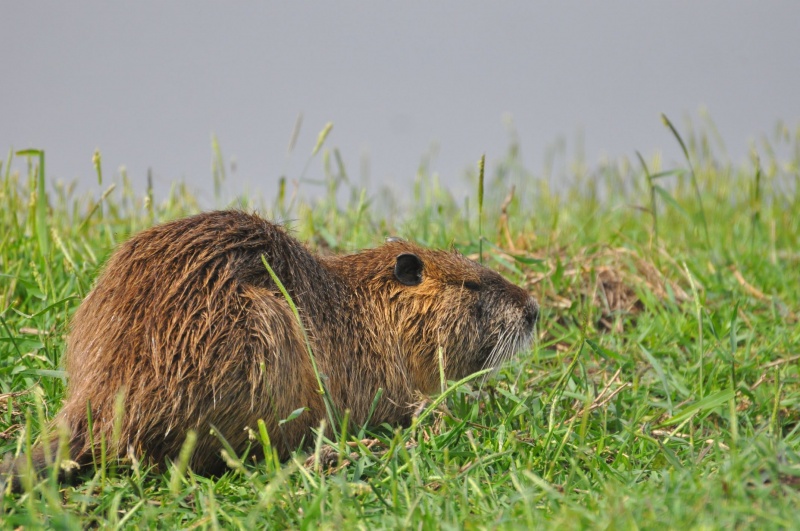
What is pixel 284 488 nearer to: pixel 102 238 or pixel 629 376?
pixel 629 376

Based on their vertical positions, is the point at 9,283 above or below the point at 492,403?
above

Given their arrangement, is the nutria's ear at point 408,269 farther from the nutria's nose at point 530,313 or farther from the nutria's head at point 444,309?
the nutria's nose at point 530,313

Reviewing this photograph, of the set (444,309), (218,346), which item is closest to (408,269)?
(444,309)

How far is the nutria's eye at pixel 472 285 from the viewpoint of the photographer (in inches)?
142

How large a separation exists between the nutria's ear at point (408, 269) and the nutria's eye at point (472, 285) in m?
0.20

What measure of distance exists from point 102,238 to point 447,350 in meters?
2.18

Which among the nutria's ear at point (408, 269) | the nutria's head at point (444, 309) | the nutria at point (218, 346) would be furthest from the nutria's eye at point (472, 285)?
the nutria at point (218, 346)

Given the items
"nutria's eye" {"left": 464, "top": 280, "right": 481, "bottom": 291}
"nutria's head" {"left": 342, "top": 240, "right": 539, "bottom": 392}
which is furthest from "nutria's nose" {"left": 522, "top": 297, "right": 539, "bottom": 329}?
"nutria's eye" {"left": 464, "top": 280, "right": 481, "bottom": 291}

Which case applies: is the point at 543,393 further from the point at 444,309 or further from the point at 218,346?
the point at 218,346

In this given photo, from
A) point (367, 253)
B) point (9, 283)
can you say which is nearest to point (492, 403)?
point (367, 253)

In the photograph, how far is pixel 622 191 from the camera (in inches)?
270

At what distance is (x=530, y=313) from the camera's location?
365 cm

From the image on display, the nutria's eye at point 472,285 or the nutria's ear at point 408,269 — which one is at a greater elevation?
the nutria's ear at point 408,269

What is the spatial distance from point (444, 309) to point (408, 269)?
21 cm
